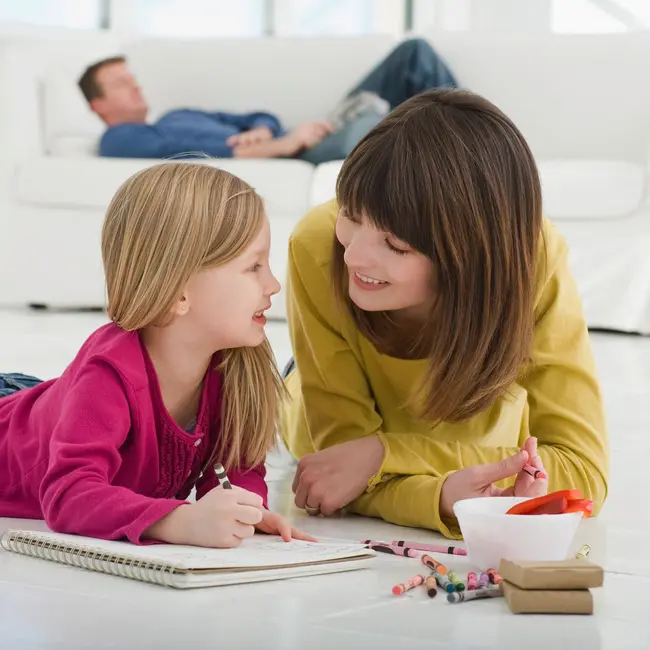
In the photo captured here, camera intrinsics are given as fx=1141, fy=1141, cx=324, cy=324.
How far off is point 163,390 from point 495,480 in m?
0.40

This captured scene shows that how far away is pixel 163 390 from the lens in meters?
1.34

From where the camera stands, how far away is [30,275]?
366 centimetres

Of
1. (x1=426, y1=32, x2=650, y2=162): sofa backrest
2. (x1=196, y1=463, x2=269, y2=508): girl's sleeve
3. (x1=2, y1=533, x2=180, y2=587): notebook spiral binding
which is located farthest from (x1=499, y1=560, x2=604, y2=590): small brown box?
(x1=426, y1=32, x2=650, y2=162): sofa backrest

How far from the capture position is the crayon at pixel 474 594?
1.06 m

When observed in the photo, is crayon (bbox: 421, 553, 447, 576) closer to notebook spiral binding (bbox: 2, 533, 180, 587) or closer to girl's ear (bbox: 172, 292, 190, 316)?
notebook spiral binding (bbox: 2, 533, 180, 587)

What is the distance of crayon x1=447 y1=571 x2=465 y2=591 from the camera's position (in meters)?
1.08

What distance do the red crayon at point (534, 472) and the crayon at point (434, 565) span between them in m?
0.15

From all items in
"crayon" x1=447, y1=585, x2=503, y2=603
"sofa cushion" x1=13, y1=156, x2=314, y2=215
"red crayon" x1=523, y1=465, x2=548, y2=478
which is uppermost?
"red crayon" x1=523, y1=465, x2=548, y2=478

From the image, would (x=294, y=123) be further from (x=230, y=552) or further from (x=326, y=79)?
(x=230, y=552)

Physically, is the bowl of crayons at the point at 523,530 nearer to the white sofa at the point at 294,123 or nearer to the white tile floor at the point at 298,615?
the white tile floor at the point at 298,615

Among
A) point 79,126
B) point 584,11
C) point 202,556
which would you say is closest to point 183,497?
point 202,556

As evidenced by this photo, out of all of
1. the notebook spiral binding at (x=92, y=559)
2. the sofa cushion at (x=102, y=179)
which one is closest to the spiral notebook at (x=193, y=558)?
the notebook spiral binding at (x=92, y=559)

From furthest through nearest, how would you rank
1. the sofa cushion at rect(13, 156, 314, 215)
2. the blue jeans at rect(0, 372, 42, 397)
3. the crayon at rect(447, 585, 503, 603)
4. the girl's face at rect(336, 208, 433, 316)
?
the sofa cushion at rect(13, 156, 314, 215), the blue jeans at rect(0, 372, 42, 397), the girl's face at rect(336, 208, 433, 316), the crayon at rect(447, 585, 503, 603)

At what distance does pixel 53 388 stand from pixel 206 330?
198 millimetres
